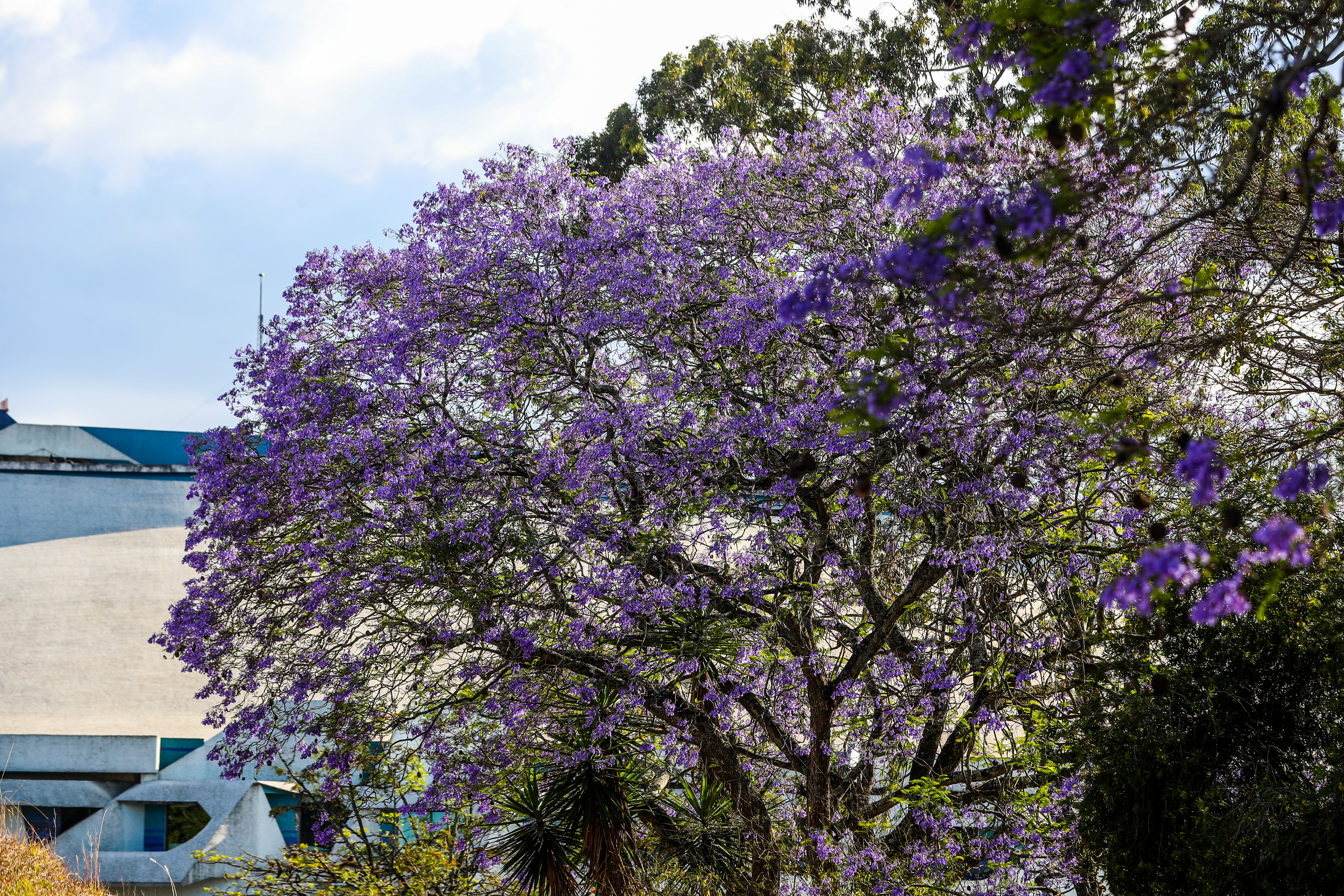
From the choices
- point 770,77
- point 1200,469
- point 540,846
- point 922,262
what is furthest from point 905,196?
point 770,77

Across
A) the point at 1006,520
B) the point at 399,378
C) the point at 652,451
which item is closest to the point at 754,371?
the point at 652,451

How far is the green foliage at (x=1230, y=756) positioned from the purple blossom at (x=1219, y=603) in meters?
2.17

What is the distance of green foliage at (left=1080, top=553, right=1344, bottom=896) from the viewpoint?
4.48 metres

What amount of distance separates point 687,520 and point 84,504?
1970cm

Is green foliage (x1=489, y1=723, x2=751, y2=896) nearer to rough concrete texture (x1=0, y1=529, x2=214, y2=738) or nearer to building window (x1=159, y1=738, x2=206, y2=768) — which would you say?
building window (x1=159, y1=738, x2=206, y2=768)

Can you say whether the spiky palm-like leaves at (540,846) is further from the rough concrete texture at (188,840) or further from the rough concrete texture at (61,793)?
the rough concrete texture at (61,793)

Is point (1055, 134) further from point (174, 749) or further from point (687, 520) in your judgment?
point (174, 749)

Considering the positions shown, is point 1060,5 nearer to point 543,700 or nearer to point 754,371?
point 754,371

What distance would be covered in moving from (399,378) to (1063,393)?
182 inches

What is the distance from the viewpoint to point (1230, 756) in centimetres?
511

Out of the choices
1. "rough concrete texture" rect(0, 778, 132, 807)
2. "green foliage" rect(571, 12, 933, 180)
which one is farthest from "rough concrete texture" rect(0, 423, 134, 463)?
"green foliage" rect(571, 12, 933, 180)

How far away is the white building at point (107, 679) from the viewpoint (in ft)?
55.9

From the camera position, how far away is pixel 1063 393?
22.6 ft

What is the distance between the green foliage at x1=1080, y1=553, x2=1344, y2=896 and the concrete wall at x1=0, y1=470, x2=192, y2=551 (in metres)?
21.0
